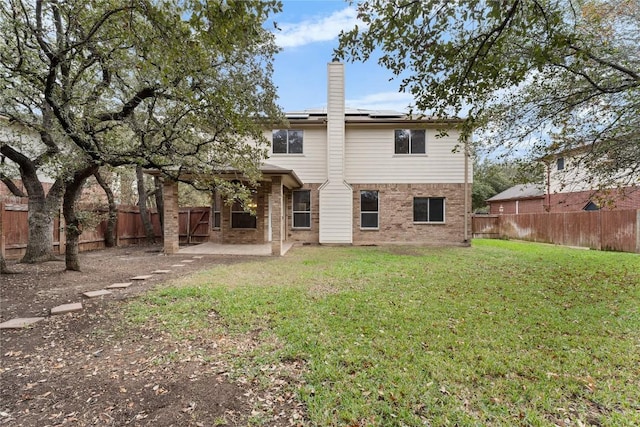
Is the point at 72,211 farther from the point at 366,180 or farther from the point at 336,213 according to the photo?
the point at 366,180

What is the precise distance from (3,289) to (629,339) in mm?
9757

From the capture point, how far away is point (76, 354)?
135 inches

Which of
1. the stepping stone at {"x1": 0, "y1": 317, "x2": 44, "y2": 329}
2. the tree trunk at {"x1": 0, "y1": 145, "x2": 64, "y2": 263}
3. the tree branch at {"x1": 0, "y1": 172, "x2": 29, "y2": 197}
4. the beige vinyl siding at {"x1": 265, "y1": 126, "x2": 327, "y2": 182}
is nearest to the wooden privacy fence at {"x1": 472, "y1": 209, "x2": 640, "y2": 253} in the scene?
the beige vinyl siding at {"x1": 265, "y1": 126, "x2": 327, "y2": 182}

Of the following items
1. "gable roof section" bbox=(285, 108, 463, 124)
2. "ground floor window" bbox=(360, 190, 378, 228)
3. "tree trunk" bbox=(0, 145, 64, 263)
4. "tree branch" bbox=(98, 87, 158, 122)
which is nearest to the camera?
"tree branch" bbox=(98, 87, 158, 122)

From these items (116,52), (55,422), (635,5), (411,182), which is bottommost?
(55,422)

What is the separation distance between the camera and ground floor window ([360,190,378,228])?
14.0m

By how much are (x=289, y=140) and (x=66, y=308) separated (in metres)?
10.8

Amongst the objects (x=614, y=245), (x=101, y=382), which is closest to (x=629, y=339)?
(x=101, y=382)

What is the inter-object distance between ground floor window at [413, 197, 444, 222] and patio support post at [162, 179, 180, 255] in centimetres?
975

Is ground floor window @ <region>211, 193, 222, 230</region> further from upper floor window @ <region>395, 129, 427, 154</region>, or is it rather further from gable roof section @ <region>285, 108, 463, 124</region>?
upper floor window @ <region>395, 129, 427, 154</region>

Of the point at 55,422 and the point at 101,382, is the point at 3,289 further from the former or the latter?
the point at 55,422

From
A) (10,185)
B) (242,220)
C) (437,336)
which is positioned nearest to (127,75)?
(10,185)

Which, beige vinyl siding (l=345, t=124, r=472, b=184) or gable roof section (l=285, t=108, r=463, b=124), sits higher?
gable roof section (l=285, t=108, r=463, b=124)

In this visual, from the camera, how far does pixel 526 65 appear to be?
4418 mm
